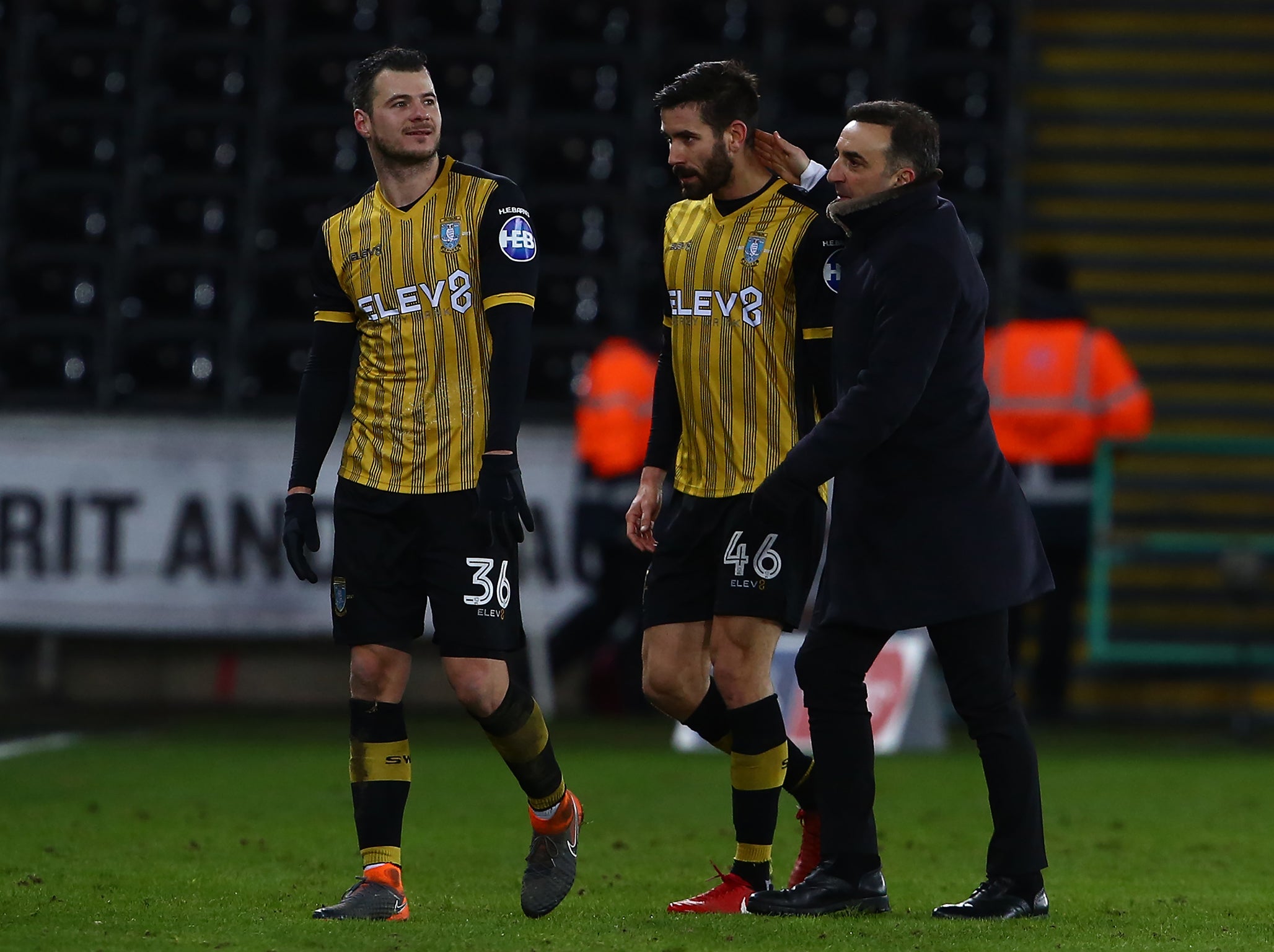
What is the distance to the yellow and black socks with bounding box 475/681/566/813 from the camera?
15.8 ft

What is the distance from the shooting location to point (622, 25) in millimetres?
14250

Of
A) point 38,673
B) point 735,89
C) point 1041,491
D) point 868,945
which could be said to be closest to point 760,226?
point 735,89

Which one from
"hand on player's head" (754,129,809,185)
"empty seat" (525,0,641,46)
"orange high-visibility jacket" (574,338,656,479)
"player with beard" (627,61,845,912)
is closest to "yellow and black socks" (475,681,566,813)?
"player with beard" (627,61,845,912)

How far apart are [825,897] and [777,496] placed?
92cm

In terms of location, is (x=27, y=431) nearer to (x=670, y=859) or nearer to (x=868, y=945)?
(x=670, y=859)

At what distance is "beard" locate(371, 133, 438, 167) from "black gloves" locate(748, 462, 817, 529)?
1.11 m

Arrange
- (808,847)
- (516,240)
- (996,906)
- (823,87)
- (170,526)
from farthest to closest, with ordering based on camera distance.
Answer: (823,87)
(170,526)
(808,847)
(516,240)
(996,906)

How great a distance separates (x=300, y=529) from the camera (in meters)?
4.97

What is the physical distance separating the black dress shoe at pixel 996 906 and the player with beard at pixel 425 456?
34.5 inches

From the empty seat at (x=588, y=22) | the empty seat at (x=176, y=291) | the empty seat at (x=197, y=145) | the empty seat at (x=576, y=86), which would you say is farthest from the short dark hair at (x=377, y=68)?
the empty seat at (x=588, y=22)

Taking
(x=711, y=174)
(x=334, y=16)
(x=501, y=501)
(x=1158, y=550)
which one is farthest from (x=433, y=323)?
(x=334, y=16)

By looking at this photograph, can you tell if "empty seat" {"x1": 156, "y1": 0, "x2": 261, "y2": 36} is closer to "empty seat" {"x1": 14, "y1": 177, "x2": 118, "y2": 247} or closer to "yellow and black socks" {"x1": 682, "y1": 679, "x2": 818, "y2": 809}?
"empty seat" {"x1": 14, "y1": 177, "x2": 118, "y2": 247}

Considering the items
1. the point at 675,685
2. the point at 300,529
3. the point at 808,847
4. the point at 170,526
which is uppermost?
the point at 300,529

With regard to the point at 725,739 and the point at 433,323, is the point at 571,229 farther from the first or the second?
the point at 433,323
